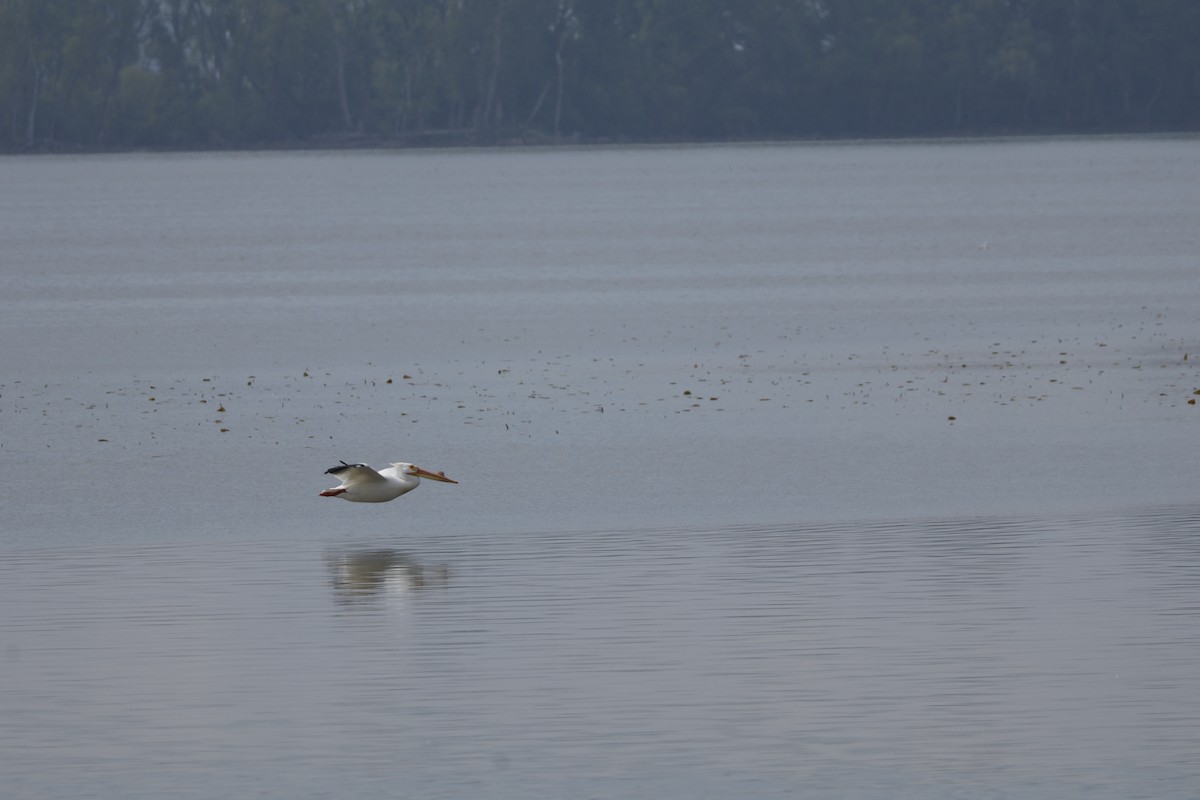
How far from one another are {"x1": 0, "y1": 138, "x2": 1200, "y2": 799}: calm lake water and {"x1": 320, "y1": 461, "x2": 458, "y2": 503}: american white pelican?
0.70 ft

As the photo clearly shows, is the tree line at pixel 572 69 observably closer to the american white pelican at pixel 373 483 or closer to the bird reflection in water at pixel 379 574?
the american white pelican at pixel 373 483

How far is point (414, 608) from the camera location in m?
11.8

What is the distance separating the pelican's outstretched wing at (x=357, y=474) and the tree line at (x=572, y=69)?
399 feet

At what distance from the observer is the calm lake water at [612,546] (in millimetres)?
9250

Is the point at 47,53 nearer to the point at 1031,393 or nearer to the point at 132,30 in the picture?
the point at 132,30

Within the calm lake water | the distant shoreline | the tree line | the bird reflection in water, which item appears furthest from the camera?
the distant shoreline

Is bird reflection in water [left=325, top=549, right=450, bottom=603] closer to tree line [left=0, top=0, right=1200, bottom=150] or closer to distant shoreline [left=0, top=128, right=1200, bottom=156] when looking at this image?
tree line [left=0, top=0, right=1200, bottom=150]

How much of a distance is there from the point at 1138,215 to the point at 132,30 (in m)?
90.0

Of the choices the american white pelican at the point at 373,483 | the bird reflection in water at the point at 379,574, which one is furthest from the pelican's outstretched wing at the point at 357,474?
the bird reflection in water at the point at 379,574

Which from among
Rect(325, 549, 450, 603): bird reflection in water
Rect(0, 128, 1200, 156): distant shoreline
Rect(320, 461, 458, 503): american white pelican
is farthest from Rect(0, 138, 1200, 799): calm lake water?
Rect(0, 128, 1200, 156): distant shoreline

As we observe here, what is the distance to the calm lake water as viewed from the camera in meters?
9.25

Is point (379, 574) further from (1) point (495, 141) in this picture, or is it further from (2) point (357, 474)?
(1) point (495, 141)

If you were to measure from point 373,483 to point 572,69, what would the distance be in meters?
126

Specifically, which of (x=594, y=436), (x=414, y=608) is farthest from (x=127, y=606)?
(x=594, y=436)
